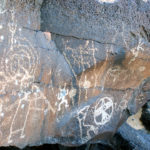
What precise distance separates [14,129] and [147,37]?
156cm

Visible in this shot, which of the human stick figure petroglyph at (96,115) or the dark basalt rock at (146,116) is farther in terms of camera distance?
the dark basalt rock at (146,116)

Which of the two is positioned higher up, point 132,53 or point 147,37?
point 147,37

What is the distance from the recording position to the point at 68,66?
192cm

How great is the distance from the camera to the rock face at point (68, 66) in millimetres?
1610

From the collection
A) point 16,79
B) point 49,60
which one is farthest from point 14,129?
point 49,60

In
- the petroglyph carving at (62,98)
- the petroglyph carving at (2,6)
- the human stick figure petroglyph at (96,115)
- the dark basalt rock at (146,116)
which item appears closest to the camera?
the petroglyph carving at (2,6)

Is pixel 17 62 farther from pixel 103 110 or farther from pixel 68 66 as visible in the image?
pixel 103 110

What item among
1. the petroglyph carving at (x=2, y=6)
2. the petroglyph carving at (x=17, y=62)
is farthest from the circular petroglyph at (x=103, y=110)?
the petroglyph carving at (x=2, y=6)

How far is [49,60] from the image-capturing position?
70.1 inches

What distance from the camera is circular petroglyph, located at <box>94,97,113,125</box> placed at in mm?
2213

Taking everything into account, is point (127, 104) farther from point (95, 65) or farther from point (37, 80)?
point (37, 80)

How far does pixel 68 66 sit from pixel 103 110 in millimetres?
658

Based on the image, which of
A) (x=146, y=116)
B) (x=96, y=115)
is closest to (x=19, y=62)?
(x=96, y=115)

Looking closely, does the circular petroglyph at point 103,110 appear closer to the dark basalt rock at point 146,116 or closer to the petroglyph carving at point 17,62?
the petroglyph carving at point 17,62
